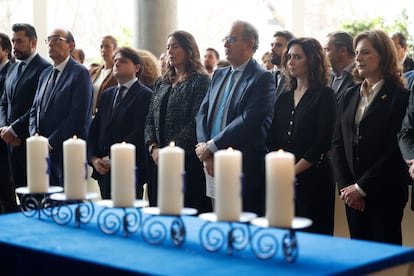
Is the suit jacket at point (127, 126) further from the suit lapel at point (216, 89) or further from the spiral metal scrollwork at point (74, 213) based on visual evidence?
the spiral metal scrollwork at point (74, 213)

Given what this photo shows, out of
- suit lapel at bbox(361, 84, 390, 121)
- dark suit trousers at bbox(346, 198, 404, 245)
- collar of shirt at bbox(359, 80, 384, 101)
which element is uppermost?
collar of shirt at bbox(359, 80, 384, 101)

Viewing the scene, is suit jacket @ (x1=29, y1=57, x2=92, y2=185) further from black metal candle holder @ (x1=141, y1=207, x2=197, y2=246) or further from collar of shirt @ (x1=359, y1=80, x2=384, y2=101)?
black metal candle holder @ (x1=141, y1=207, x2=197, y2=246)

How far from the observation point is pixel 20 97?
6953 millimetres

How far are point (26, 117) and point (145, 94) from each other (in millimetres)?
1165

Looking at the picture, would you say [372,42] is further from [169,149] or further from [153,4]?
[153,4]

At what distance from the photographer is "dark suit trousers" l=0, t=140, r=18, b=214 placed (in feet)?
23.4

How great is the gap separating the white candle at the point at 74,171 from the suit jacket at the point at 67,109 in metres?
3.01

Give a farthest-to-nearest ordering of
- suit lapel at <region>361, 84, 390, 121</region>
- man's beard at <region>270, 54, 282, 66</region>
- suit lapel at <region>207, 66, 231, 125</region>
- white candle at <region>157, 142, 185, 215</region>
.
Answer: man's beard at <region>270, 54, 282, 66</region>, suit lapel at <region>207, 66, 231, 125</region>, suit lapel at <region>361, 84, 390, 121</region>, white candle at <region>157, 142, 185, 215</region>

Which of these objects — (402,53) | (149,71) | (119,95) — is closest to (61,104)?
(119,95)

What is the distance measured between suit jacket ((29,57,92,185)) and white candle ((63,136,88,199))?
3.01m

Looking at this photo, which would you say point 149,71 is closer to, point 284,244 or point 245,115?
point 245,115

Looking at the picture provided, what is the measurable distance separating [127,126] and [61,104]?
636 millimetres

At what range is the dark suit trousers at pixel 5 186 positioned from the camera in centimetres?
712

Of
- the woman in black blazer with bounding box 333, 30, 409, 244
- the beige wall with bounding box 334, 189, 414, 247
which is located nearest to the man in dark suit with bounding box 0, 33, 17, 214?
the beige wall with bounding box 334, 189, 414, 247
